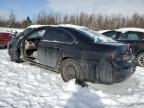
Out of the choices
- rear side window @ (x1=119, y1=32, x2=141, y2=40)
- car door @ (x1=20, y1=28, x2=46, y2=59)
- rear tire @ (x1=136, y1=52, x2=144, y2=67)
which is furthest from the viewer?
rear side window @ (x1=119, y1=32, x2=141, y2=40)

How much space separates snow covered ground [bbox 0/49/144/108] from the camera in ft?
15.6

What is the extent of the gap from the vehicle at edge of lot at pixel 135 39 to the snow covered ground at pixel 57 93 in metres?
2.60

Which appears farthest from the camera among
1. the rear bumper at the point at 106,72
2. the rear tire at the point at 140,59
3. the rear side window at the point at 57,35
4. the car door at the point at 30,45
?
the rear tire at the point at 140,59

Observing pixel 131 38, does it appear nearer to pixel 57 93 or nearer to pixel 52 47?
pixel 52 47

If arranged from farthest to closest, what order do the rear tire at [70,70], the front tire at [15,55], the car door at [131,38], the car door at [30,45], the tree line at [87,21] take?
the tree line at [87,21] < the car door at [131,38] < the front tire at [15,55] < the car door at [30,45] < the rear tire at [70,70]

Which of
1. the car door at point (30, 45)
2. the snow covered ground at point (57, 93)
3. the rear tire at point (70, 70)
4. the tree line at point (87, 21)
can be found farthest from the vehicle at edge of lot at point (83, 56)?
the tree line at point (87, 21)

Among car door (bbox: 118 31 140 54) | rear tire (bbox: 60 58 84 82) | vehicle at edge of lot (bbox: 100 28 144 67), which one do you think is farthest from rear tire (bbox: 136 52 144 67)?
rear tire (bbox: 60 58 84 82)

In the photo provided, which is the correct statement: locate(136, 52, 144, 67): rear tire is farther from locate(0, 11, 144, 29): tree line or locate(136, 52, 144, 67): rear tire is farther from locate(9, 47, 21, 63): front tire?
locate(0, 11, 144, 29): tree line

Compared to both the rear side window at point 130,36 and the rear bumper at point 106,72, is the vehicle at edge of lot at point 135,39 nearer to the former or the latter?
the rear side window at point 130,36

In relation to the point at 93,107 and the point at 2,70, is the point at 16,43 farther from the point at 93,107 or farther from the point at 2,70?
the point at 93,107

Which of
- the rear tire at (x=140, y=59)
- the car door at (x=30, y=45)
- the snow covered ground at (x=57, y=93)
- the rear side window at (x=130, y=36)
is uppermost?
the rear side window at (x=130, y=36)

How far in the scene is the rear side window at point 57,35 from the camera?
6458 millimetres

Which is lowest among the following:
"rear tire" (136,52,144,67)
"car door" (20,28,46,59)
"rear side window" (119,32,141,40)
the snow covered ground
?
the snow covered ground

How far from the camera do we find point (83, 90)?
566 centimetres
